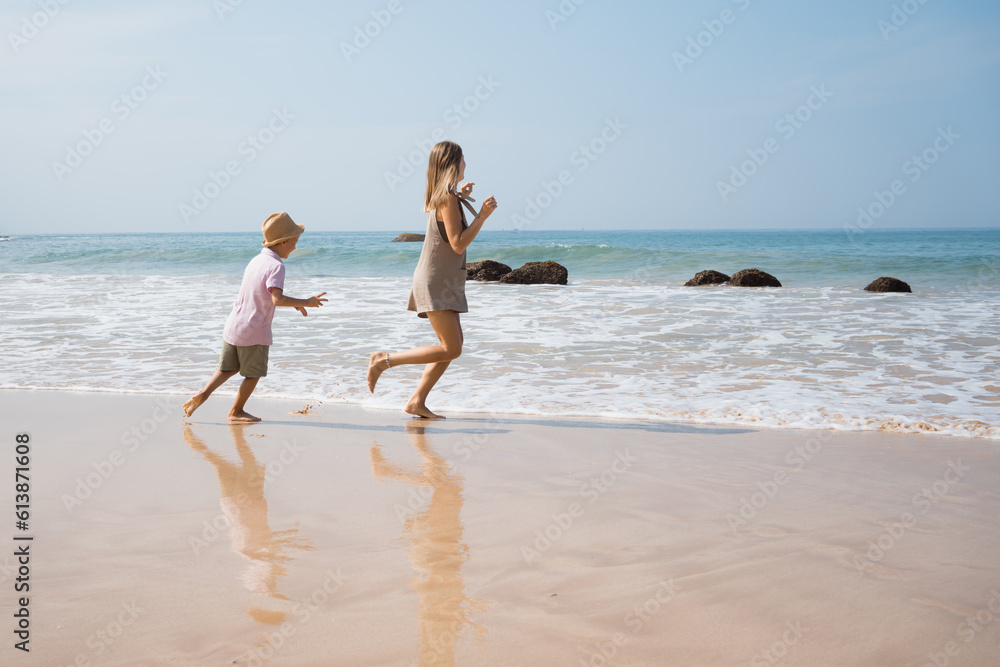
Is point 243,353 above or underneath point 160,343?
above

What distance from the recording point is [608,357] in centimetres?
745

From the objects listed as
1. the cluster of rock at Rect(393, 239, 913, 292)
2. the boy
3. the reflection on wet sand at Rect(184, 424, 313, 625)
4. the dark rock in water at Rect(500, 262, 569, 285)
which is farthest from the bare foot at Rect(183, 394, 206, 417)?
the dark rock in water at Rect(500, 262, 569, 285)

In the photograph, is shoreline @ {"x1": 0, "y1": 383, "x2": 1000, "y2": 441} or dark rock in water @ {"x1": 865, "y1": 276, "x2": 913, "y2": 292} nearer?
shoreline @ {"x1": 0, "y1": 383, "x2": 1000, "y2": 441}

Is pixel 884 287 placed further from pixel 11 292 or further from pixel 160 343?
pixel 11 292

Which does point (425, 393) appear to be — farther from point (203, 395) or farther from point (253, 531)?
point (253, 531)

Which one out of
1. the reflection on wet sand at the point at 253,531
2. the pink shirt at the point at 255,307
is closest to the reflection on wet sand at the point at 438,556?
the reflection on wet sand at the point at 253,531

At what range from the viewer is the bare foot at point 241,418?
4.95 metres

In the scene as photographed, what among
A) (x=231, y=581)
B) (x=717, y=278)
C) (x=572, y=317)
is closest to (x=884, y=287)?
(x=717, y=278)

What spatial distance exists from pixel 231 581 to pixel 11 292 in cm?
1685

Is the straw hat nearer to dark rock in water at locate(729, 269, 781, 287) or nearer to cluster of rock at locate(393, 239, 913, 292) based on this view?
cluster of rock at locate(393, 239, 913, 292)

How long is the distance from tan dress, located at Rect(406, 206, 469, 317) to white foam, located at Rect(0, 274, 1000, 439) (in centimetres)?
101

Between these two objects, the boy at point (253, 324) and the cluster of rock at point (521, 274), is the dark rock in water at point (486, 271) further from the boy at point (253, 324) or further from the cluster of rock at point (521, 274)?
the boy at point (253, 324)

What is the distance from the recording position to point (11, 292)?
638 inches

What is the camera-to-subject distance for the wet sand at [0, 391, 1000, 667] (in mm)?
2105
